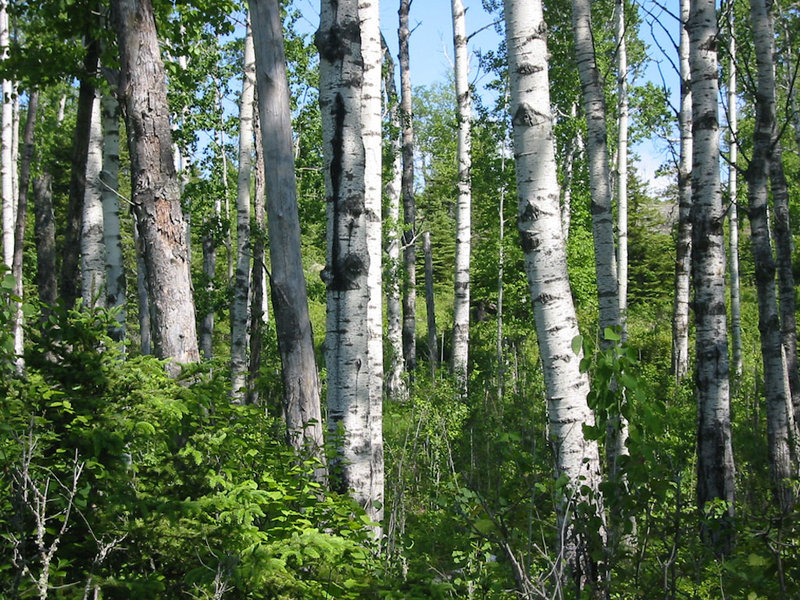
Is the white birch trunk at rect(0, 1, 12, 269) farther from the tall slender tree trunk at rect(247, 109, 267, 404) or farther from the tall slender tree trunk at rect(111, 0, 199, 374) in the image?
the tall slender tree trunk at rect(111, 0, 199, 374)

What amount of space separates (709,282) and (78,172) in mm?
6338

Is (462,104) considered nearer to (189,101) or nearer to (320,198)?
(320,198)

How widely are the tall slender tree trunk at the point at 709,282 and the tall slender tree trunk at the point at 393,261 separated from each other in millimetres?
A: 9275

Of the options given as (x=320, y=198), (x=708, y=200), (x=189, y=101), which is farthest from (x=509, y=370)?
(x=708, y=200)

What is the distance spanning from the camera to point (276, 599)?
2.94m

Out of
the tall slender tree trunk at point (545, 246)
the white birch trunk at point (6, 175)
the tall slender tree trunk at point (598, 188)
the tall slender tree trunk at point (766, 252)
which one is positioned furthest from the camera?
the white birch trunk at point (6, 175)

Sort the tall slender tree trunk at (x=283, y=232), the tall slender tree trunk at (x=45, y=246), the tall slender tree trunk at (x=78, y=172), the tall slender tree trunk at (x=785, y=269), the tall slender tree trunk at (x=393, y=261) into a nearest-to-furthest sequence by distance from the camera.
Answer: the tall slender tree trunk at (x=283, y=232) < the tall slender tree trunk at (x=78, y=172) < the tall slender tree trunk at (x=785, y=269) < the tall slender tree trunk at (x=45, y=246) < the tall slender tree trunk at (x=393, y=261)

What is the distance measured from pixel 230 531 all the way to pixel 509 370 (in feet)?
49.2

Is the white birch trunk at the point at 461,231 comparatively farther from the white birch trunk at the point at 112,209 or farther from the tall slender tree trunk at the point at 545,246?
the tall slender tree trunk at the point at 545,246

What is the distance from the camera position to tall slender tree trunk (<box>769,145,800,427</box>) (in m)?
8.59

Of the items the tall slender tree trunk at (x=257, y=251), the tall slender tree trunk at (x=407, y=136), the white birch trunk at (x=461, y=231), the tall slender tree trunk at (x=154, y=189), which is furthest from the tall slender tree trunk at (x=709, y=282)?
the tall slender tree trunk at (x=407, y=136)

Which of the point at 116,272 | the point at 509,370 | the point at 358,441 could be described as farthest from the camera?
the point at 509,370

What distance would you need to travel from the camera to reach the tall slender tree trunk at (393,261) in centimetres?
1524

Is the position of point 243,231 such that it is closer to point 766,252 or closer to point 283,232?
point 283,232
